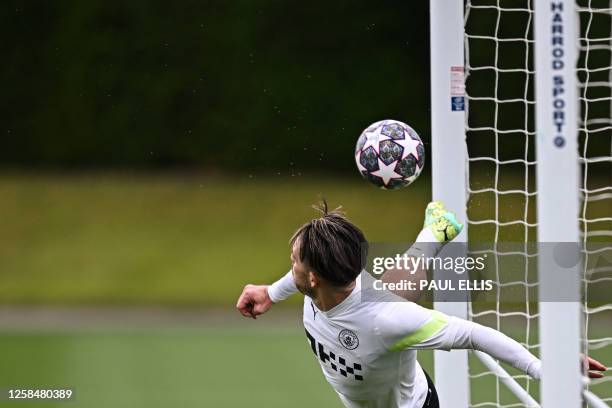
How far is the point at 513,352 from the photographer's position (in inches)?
132

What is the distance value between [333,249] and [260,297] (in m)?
0.79

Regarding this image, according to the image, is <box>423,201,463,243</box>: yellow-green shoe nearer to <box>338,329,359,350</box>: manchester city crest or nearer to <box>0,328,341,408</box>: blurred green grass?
<box>338,329,359,350</box>: manchester city crest

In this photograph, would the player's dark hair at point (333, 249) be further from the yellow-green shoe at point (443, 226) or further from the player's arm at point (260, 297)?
the player's arm at point (260, 297)

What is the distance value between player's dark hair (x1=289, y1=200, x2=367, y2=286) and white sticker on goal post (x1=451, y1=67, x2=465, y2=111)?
1094 mm

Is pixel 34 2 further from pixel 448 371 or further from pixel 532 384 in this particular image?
pixel 448 371

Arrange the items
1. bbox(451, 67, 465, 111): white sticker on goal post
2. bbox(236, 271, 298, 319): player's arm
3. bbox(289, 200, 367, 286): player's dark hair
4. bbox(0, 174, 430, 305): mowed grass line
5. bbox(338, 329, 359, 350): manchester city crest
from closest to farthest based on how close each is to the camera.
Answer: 1. bbox(289, 200, 367, 286): player's dark hair
2. bbox(338, 329, 359, 350): manchester city crest
3. bbox(236, 271, 298, 319): player's arm
4. bbox(451, 67, 465, 111): white sticker on goal post
5. bbox(0, 174, 430, 305): mowed grass line

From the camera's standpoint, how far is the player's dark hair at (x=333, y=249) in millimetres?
3479

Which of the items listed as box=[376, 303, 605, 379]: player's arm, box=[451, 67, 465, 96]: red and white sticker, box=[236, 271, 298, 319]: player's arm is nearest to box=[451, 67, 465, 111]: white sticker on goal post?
box=[451, 67, 465, 96]: red and white sticker

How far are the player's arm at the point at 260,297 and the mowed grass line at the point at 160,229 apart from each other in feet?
28.5

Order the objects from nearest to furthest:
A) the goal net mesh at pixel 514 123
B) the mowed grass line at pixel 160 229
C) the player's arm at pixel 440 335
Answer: the player's arm at pixel 440 335 < the goal net mesh at pixel 514 123 < the mowed grass line at pixel 160 229

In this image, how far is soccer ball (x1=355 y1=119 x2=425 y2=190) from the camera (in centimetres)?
420

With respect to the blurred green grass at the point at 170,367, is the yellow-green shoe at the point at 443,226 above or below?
above

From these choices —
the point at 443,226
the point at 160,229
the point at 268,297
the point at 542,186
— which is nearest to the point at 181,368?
the point at 160,229

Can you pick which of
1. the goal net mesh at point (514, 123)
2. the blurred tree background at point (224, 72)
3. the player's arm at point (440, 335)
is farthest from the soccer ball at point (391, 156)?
the blurred tree background at point (224, 72)
